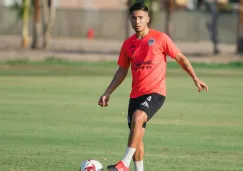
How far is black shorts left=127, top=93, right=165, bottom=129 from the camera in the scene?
36.3ft

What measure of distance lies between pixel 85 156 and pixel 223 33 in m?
62.3

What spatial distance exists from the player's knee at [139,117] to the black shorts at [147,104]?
2.5 inches

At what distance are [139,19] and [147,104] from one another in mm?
1009

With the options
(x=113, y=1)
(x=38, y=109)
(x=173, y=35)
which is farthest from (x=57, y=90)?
(x=113, y=1)

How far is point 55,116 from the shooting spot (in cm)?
1933

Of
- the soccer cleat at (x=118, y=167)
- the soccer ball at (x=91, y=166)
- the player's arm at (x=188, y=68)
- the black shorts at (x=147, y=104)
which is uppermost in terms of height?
the player's arm at (x=188, y=68)

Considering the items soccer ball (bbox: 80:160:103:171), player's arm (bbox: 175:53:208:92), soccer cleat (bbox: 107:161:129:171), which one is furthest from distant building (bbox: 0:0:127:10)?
soccer cleat (bbox: 107:161:129:171)

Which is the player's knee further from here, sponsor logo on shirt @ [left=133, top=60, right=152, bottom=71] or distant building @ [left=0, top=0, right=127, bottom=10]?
distant building @ [left=0, top=0, right=127, bottom=10]

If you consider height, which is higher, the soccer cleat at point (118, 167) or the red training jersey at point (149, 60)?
the red training jersey at point (149, 60)

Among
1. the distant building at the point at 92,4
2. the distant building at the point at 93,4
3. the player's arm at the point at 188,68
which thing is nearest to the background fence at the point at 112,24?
the distant building at the point at 92,4

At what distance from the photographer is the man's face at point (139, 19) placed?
11059mm

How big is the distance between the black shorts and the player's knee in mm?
63

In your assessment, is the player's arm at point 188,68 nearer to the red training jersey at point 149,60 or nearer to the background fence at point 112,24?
the red training jersey at point 149,60

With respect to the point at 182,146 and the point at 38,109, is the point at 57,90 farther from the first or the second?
the point at 182,146
